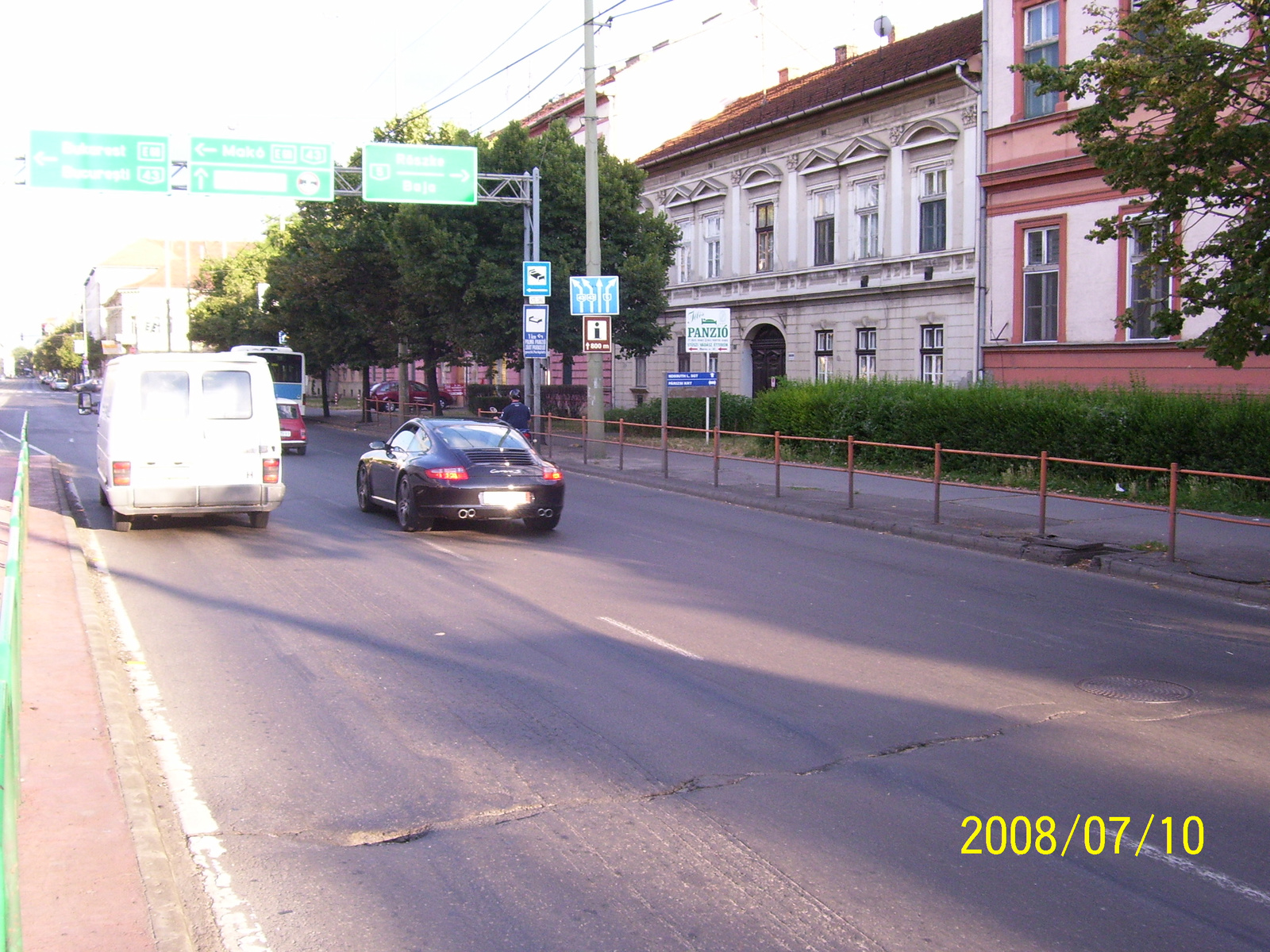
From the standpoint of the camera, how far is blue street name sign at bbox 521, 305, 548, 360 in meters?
26.2

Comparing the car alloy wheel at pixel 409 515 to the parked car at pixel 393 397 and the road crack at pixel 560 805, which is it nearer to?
the road crack at pixel 560 805

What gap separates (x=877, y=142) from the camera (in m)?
30.9

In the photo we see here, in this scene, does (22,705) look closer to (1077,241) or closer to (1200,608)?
(1200,608)

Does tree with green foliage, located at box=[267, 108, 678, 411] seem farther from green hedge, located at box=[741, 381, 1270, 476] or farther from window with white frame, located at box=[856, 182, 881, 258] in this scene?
green hedge, located at box=[741, 381, 1270, 476]

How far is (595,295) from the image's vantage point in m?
24.8

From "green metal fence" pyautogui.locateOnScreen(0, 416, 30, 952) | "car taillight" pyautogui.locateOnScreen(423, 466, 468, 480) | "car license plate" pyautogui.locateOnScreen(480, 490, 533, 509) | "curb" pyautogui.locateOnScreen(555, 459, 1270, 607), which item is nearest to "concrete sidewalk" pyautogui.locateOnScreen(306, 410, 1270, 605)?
"curb" pyautogui.locateOnScreen(555, 459, 1270, 607)

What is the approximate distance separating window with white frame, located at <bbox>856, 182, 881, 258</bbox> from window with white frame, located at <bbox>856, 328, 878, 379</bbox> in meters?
2.08

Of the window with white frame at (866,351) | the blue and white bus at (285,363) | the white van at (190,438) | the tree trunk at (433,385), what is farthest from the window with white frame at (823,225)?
the white van at (190,438)

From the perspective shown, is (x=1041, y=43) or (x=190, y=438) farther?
(x=1041, y=43)

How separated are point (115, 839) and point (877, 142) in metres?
29.7

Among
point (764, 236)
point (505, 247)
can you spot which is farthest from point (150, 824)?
point (764, 236)

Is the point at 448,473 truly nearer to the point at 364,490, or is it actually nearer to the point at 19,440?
the point at 364,490

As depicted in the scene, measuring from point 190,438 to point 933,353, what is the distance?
67.7ft

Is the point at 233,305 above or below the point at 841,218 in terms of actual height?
above
